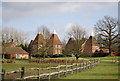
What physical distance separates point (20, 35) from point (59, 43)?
751 inches

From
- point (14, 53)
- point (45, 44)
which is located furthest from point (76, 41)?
point (14, 53)

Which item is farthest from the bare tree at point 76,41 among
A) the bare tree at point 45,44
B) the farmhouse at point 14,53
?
the farmhouse at point 14,53

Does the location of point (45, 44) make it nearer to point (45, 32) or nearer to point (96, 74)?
point (45, 32)

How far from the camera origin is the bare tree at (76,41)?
1770 inches

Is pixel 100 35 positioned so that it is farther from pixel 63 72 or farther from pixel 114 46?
pixel 63 72

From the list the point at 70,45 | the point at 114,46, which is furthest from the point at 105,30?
the point at 70,45

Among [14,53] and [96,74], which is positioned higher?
[14,53]

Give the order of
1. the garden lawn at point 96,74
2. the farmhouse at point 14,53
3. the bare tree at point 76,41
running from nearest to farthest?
the garden lawn at point 96,74 → the bare tree at point 76,41 → the farmhouse at point 14,53

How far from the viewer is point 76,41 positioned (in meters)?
45.7

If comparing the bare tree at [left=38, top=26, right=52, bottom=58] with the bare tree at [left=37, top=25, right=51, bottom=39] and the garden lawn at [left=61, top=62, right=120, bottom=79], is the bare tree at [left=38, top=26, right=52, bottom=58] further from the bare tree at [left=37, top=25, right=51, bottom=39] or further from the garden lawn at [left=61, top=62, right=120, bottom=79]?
the garden lawn at [left=61, top=62, right=120, bottom=79]

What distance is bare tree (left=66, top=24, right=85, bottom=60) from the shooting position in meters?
45.0

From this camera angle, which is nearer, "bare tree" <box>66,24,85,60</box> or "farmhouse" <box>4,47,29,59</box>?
"bare tree" <box>66,24,85,60</box>

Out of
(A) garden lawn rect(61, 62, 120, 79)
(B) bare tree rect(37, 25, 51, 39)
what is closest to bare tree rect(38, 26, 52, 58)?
(B) bare tree rect(37, 25, 51, 39)

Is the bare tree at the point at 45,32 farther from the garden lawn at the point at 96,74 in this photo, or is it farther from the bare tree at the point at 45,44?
the garden lawn at the point at 96,74
